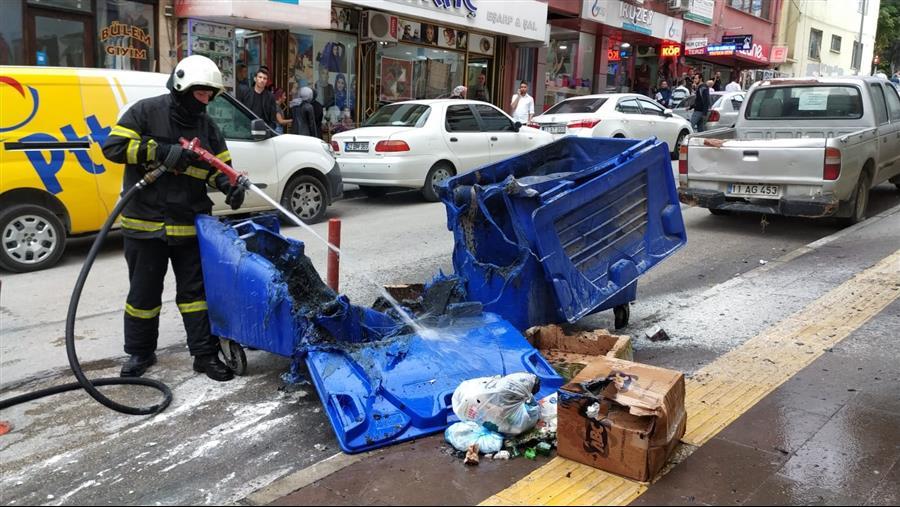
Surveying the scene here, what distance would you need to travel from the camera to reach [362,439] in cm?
348

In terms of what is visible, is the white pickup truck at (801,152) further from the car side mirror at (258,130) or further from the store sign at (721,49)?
the store sign at (721,49)

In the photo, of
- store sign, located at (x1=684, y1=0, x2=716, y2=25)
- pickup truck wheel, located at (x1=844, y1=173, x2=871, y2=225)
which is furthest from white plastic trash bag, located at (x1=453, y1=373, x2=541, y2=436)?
store sign, located at (x1=684, y1=0, x2=716, y2=25)

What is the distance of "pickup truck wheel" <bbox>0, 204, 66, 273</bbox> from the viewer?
6.93 meters

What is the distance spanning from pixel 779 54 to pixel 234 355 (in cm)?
3327

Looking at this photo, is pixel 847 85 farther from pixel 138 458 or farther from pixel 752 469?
pixel 138 458

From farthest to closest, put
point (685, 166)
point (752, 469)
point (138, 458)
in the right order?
point (685, 166), point (138, 458), point (752, 469)

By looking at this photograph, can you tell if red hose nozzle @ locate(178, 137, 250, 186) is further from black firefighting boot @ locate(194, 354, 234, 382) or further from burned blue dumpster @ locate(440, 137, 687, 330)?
burned blue dumpster @ locate(440, 137, 687, 330)

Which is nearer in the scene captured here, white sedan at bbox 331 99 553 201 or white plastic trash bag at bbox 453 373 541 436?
white plastic trash bag at bbox 453 373 541 436

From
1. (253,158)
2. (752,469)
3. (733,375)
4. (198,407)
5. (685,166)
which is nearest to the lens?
(752,469)

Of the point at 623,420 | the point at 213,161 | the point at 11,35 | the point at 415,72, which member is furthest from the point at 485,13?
the point at 623,420

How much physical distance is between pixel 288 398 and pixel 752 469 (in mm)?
2462

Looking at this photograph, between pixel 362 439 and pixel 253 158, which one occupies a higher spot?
pixel 253 158

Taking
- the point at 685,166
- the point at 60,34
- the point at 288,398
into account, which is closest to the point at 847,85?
the point at 685,166

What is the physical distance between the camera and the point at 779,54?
32500 millimetres
